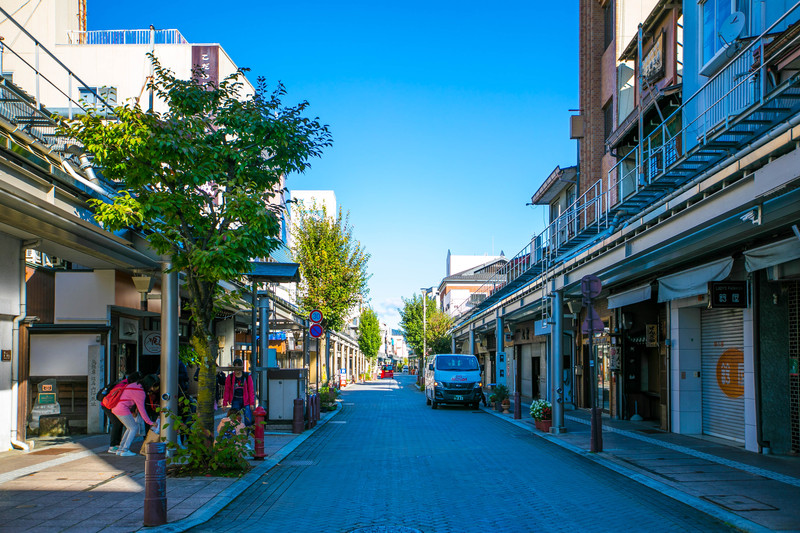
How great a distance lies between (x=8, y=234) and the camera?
13.2 metres

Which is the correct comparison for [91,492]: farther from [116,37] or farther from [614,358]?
[116,37]

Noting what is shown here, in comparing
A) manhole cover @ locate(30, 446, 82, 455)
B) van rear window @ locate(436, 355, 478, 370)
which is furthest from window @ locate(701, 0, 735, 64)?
van rear window @ locate(436, 355, 478, 370)

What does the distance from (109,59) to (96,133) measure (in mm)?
28964

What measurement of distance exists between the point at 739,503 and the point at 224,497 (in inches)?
242

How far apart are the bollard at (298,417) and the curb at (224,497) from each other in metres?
2.49

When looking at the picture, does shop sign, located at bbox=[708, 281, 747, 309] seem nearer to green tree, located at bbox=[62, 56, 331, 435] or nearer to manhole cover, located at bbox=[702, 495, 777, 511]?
manhole cover, located at bbox=[702, 495, 777, 511]

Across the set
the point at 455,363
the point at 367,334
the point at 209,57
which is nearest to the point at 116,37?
the point at 209,57

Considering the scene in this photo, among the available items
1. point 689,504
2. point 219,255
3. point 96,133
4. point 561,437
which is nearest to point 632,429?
point 561,437

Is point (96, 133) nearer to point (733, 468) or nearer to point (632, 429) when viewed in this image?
point (733, 468)

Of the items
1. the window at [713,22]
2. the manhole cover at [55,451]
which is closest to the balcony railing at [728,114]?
the window at [713,22]

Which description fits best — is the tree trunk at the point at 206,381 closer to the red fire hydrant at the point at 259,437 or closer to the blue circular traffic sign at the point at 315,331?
the red fire hydrant at the point at 259,437

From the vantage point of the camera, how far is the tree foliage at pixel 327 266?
99.9 feet

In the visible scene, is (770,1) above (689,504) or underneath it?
above

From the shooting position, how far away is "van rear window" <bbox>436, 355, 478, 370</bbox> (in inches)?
1101
